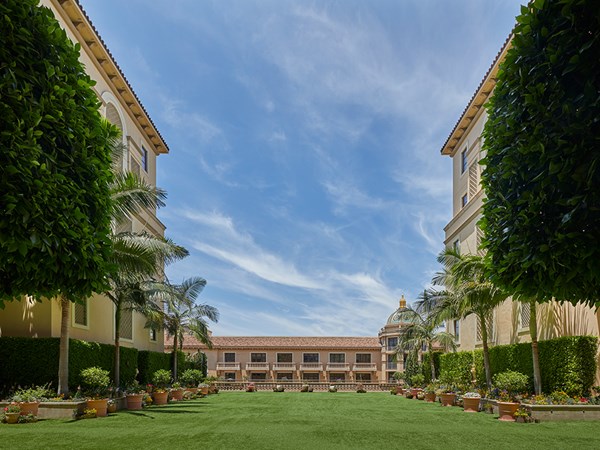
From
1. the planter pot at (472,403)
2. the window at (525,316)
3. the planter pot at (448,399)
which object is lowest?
the planter pot at (448,399)

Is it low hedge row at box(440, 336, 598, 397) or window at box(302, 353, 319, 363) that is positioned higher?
low hedge row at box(440, 336, 598, 397)

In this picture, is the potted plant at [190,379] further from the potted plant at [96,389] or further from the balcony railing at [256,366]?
the balcony railing at [256,366]

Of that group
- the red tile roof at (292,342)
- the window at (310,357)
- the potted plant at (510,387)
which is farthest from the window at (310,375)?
the potted plant at (510,387)

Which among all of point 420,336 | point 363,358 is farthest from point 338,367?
point 420,336

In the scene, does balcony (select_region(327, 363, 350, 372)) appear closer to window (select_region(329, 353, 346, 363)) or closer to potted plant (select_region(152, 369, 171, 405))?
window (select_region(329, 353, 346, 363))

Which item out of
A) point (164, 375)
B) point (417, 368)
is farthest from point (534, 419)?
point (417, 368)

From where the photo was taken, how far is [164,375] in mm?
26797

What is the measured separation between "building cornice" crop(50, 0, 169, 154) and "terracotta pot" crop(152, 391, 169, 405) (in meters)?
15.1

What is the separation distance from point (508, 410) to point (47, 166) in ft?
50.7

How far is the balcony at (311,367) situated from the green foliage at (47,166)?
6467 centimetres

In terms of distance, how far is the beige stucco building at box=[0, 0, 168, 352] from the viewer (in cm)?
1998

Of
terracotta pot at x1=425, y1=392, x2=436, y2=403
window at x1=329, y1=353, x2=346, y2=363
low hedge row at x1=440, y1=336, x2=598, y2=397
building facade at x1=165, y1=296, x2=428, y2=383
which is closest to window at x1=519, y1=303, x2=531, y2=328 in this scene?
low hedge row at x1=440, y1=336, x2=598, y2=397

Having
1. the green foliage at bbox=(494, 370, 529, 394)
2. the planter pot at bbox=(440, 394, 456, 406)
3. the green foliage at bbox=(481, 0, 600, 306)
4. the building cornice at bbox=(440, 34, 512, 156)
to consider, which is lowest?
the planter pot at bbox=(440, 394, 456, 406)

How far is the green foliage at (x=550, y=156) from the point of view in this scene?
5.61 m
